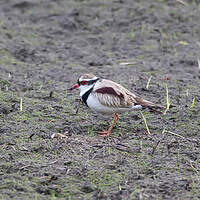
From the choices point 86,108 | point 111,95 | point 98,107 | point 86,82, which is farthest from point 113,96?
point 86,108

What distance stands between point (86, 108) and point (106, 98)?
0.88 meters

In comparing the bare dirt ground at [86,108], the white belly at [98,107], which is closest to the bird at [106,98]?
the white belly at [98,107]

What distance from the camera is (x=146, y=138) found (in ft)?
16.6

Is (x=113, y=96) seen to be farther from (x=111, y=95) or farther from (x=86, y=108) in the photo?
(x=86, y=108)

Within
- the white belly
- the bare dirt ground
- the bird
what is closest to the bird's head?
the bird

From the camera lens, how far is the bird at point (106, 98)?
5.16 metres

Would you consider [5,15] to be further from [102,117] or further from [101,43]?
[102,117]

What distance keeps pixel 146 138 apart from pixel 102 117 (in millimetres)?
919

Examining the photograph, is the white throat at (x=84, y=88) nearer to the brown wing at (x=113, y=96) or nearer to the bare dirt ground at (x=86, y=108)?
the brown wing at (x=113, y=96)

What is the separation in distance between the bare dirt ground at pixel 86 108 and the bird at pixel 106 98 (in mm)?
269

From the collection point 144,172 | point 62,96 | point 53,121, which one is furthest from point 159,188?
point 62,96

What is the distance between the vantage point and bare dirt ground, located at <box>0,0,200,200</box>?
4.05 meters

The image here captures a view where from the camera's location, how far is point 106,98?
512 cm

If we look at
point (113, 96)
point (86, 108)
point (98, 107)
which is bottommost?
point (86, 108)
